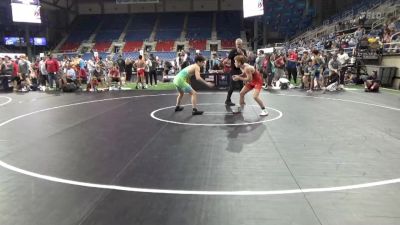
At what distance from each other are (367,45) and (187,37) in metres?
30.4

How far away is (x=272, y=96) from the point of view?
44.6 ft

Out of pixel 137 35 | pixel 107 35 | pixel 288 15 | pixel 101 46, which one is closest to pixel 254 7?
pixel 288 15

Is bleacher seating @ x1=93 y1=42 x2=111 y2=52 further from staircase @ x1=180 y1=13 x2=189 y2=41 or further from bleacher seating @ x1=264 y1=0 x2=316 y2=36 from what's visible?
bleacher seating @ x1=264 y1=0 x2=316 y2=36

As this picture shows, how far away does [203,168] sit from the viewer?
532 cm

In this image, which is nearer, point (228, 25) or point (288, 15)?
point (288, 15)

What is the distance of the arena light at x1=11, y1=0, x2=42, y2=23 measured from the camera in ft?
89.7

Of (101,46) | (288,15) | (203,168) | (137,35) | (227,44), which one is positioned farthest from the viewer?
(137,35)

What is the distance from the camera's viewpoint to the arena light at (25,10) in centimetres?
2733

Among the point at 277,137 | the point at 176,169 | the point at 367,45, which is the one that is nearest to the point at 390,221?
the point at 176,169

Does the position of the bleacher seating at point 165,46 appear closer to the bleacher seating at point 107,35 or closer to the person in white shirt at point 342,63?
the bleacher seating at point 107,35

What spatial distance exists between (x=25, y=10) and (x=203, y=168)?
27213mm

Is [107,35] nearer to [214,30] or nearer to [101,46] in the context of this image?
[101,46]

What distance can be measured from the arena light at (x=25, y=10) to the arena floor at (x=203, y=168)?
20.6 meters

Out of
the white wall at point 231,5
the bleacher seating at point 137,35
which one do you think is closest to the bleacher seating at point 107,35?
the bleacher seating at point 137,35
